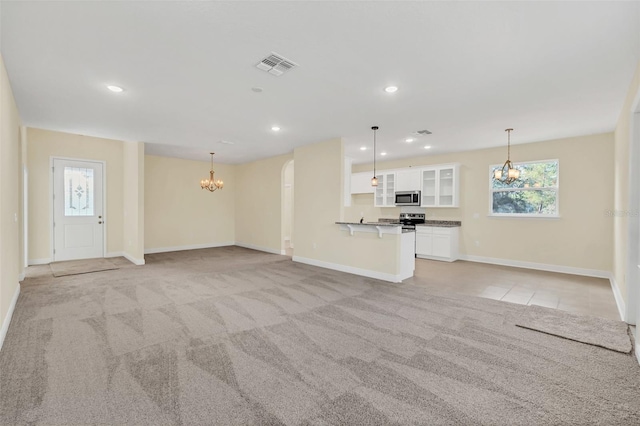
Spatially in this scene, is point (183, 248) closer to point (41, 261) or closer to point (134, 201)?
point (134, 201)

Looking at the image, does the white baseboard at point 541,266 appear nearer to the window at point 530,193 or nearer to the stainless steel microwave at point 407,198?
the window at point 530,193

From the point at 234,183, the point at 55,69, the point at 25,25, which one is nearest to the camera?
the point at 25,25

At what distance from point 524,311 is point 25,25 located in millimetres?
6061

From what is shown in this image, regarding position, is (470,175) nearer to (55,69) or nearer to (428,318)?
(428,318)

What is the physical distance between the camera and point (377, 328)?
10.7ft

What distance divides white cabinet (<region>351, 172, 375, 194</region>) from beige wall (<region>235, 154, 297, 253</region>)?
254 centimetres

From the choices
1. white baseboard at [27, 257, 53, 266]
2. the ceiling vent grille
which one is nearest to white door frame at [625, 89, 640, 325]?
the ceiling vent grille

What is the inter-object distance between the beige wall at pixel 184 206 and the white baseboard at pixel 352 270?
4.01 meters

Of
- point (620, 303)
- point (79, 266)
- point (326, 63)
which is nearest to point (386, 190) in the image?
point (620, 303)

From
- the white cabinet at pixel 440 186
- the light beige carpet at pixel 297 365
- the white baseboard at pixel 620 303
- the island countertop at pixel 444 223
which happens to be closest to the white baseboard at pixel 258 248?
the island countertop at pixel 444 223

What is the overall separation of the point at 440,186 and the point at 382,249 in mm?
3263

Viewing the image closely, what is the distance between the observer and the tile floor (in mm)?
4148

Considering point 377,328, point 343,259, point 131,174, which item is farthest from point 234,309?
point 131,174

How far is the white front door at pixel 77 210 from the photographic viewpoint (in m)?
6.80
